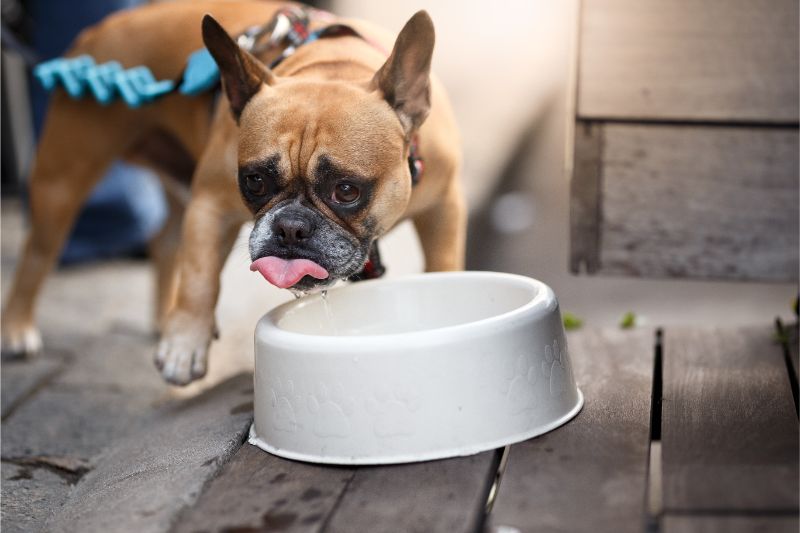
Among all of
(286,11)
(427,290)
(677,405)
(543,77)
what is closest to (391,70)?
(427,290)

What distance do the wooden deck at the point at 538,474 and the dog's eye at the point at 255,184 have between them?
407mm

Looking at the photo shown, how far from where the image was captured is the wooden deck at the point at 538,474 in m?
1.28

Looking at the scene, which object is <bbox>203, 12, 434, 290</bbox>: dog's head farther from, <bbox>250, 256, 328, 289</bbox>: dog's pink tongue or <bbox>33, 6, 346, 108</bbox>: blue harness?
<bbox>33, 6, 346, 108</bbox>: blue harness

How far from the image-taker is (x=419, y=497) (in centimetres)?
136

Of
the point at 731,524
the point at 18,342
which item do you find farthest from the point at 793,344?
the point at 18,342

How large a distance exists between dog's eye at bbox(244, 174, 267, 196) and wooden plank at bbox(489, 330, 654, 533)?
26.2 inches

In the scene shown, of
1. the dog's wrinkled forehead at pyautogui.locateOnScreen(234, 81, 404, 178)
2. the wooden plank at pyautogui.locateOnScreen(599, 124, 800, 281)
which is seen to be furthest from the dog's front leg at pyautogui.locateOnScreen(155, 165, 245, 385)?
the wooden plank at pyautogui.locateOnScreen(599, 124, 800, 281)

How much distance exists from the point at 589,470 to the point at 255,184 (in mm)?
799

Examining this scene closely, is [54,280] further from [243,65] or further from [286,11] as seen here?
[243,65]

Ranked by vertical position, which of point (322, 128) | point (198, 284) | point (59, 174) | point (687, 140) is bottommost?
point (198, 284)

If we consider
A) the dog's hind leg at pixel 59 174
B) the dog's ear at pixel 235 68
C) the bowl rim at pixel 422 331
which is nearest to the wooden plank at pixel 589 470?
the bowl rim at pixel 422 331

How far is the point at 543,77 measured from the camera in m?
4.96

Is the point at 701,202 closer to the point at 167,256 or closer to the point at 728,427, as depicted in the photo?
the point at 728,427

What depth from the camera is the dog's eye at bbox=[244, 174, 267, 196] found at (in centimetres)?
180
